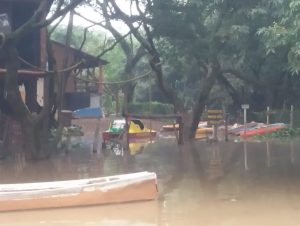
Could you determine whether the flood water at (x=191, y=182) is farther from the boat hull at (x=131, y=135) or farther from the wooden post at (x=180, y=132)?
the boat hull at (x=131, y=135)

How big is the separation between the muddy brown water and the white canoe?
134 mm

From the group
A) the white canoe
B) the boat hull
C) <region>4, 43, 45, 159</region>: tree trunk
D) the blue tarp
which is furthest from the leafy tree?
the white canoe

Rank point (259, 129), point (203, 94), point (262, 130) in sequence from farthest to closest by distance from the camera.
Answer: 1. point (259, 129)
2. point (262, 130)
3. point (203, 94)

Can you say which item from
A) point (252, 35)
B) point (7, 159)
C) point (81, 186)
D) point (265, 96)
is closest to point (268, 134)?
point (265, 96)

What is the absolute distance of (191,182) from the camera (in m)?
13.5

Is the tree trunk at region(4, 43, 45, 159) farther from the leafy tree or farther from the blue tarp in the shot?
the blue tarp

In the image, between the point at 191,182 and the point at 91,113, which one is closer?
the point at 191,182

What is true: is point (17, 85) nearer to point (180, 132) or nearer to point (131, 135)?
point (180, 132)

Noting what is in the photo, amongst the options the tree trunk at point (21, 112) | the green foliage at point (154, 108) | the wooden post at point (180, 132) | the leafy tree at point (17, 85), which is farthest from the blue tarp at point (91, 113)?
the green foliage at point (154, 108)

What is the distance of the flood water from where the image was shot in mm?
9562

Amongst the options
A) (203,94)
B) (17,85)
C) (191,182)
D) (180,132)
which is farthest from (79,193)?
(203,94)

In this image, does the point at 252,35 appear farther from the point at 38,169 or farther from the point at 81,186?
the point at 81,186

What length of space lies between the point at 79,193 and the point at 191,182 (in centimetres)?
388

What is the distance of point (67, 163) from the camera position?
17688 mm
